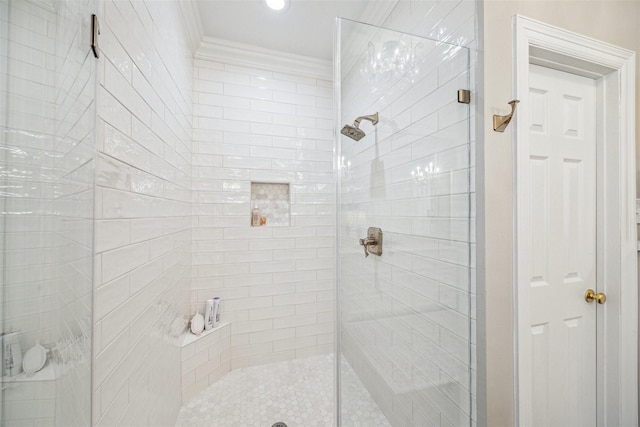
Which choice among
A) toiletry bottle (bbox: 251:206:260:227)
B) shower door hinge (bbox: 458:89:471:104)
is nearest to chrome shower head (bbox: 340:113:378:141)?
shower door hinge (bbox: 458:89:471:104)

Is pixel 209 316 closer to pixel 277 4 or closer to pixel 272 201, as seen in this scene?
pixel 272 201

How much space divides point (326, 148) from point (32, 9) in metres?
1.94

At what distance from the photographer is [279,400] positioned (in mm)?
1647

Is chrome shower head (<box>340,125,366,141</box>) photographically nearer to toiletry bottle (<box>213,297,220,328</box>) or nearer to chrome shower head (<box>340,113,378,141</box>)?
chrome shower head (<box>340,113,378,141</box>)

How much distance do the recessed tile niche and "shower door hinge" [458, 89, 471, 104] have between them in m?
1.53

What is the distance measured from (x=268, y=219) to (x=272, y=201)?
0.55 feet

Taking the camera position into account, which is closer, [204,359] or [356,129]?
[356,129]

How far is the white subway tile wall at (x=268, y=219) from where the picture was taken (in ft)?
6.45

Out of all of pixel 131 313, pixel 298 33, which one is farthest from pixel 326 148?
pixel 131 313

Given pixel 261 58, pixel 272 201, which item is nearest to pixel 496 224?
pixel 272 201

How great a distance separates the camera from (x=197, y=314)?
1.84 metres

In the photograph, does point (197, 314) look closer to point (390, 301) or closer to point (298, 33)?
point (390, 301)

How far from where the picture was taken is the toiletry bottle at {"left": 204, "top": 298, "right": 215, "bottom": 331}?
6.05 feet

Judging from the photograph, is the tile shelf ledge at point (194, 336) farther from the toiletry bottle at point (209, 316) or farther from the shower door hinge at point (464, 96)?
the shower door hinge at point (464, 96)
